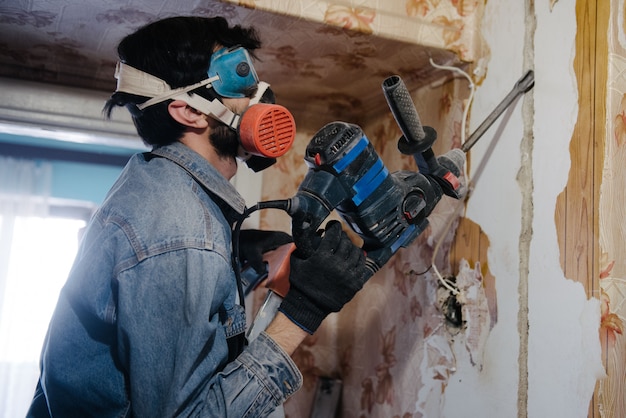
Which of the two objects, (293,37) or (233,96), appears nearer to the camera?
(233,96)

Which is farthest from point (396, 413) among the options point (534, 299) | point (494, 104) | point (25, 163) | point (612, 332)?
point (25, 163)

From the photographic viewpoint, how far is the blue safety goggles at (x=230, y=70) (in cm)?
104

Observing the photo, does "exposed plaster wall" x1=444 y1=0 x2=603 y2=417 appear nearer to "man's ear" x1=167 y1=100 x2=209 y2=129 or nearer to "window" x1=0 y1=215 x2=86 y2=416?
"man's ear" x1=167 y1=100 x2=209 y2=129

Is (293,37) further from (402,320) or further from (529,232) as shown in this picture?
(402,320)

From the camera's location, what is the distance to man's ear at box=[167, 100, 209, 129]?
3.35ft

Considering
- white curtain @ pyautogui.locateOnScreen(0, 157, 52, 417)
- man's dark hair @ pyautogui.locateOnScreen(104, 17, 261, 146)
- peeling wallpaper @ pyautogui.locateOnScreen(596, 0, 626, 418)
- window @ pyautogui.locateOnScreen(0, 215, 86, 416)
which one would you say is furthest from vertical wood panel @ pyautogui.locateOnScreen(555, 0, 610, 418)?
white curtain @ pyautogui.locateOnScreen(0, 157, 52, 417)

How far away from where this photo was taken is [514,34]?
1.25 meters

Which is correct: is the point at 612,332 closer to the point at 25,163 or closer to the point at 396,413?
the point at 396,413

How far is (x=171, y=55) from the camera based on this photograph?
1021mm

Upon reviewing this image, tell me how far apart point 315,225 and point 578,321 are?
51 centimetres

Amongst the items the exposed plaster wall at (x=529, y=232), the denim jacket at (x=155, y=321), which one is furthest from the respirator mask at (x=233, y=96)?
the exposed plaster wall at (x=529, y=232)

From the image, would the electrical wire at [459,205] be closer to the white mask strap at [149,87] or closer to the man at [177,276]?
the man at [177,276]

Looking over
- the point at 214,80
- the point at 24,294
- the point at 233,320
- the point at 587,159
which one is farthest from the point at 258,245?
the point at 24,294

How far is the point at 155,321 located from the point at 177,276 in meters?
0.07
